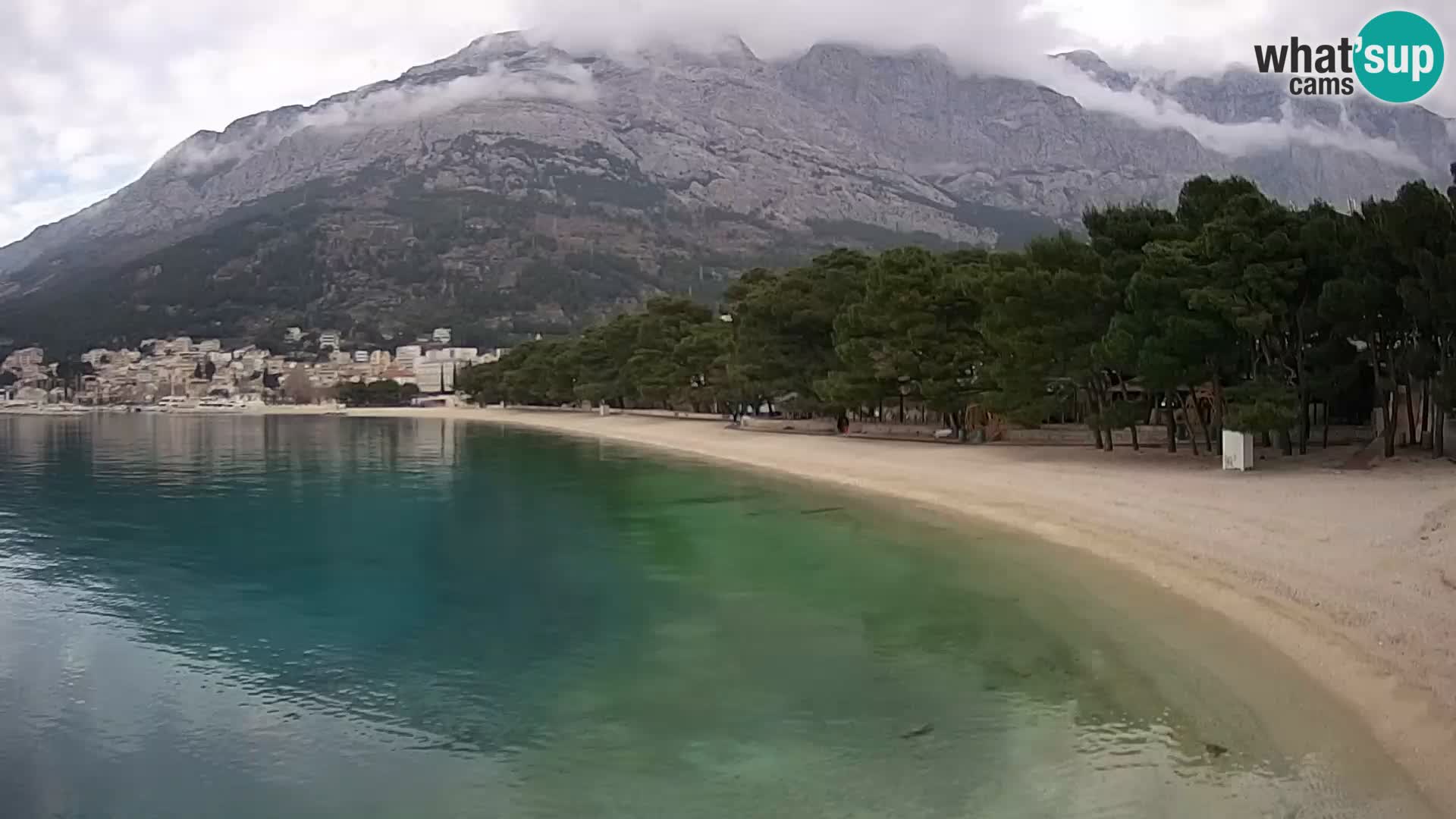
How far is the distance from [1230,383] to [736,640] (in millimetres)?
21697

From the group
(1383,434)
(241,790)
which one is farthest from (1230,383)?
(241,790)

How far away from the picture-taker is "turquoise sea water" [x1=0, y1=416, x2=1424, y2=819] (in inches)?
329

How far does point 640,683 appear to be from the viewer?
37.8ft

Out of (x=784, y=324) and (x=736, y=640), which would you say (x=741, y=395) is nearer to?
(x=784, y=324)

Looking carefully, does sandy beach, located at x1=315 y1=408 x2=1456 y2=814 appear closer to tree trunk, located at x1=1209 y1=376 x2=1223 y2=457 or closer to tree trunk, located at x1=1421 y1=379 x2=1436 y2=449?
tree trunk, located at x1=1209 y1=376 x2=1223 y2=457

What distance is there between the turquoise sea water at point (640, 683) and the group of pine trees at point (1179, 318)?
27.9 feet

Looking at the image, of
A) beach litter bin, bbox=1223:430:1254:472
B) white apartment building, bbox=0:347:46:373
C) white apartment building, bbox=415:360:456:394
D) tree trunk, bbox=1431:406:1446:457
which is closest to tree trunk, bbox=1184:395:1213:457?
beach litter bin, bbox=1223:430:1254:472

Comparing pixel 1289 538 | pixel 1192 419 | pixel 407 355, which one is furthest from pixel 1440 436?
pixel 407 355

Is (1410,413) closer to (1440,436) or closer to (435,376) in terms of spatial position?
(1440,436)

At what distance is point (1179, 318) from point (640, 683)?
750 inches

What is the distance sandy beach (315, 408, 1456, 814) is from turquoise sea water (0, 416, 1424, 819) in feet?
1.63

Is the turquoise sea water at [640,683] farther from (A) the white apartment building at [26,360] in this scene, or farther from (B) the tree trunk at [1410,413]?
(A) the white apartment building at [26,360]

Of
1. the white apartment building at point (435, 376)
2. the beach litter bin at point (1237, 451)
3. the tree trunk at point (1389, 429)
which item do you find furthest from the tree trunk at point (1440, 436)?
the white apartment building at point (435, 376)

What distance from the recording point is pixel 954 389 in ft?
126
